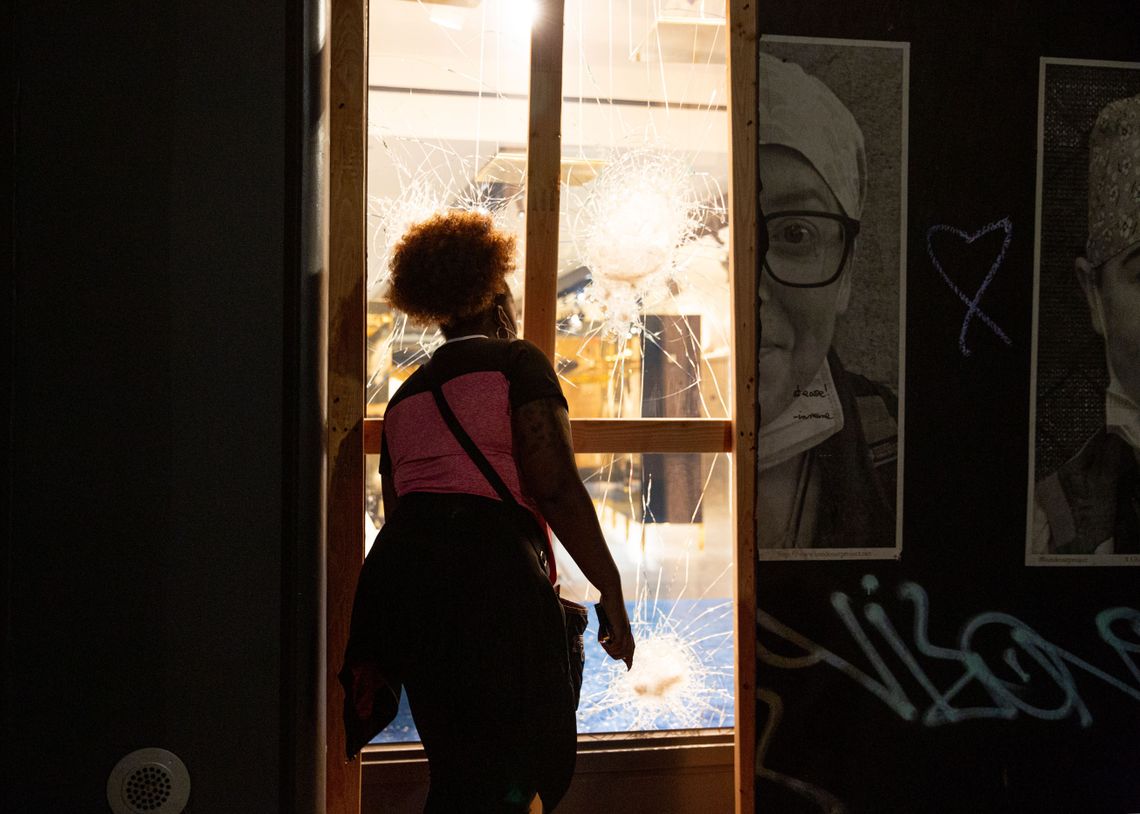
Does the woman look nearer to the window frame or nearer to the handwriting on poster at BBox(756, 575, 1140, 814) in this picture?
the window frame

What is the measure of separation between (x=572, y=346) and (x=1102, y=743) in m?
1.80

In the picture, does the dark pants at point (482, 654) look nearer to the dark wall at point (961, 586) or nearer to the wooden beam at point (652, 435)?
the wooden beam at point (652, 435)

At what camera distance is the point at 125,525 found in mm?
1588

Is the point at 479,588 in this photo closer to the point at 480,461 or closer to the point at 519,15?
the point at 480,461

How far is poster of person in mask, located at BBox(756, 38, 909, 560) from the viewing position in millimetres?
2490

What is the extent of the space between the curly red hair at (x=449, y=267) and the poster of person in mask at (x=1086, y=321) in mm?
1523

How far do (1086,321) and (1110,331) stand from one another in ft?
0.23

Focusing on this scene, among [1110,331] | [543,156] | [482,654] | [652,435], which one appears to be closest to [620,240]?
[543,156]

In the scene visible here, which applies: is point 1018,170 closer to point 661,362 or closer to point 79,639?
point 661,362

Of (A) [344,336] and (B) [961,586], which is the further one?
(B) [961,586]

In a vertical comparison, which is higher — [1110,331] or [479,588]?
[1110,331]

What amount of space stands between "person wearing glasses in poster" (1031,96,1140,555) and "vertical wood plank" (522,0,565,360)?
57.3 inches

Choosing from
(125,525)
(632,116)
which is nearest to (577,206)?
(632,116)

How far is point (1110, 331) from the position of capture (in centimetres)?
259
